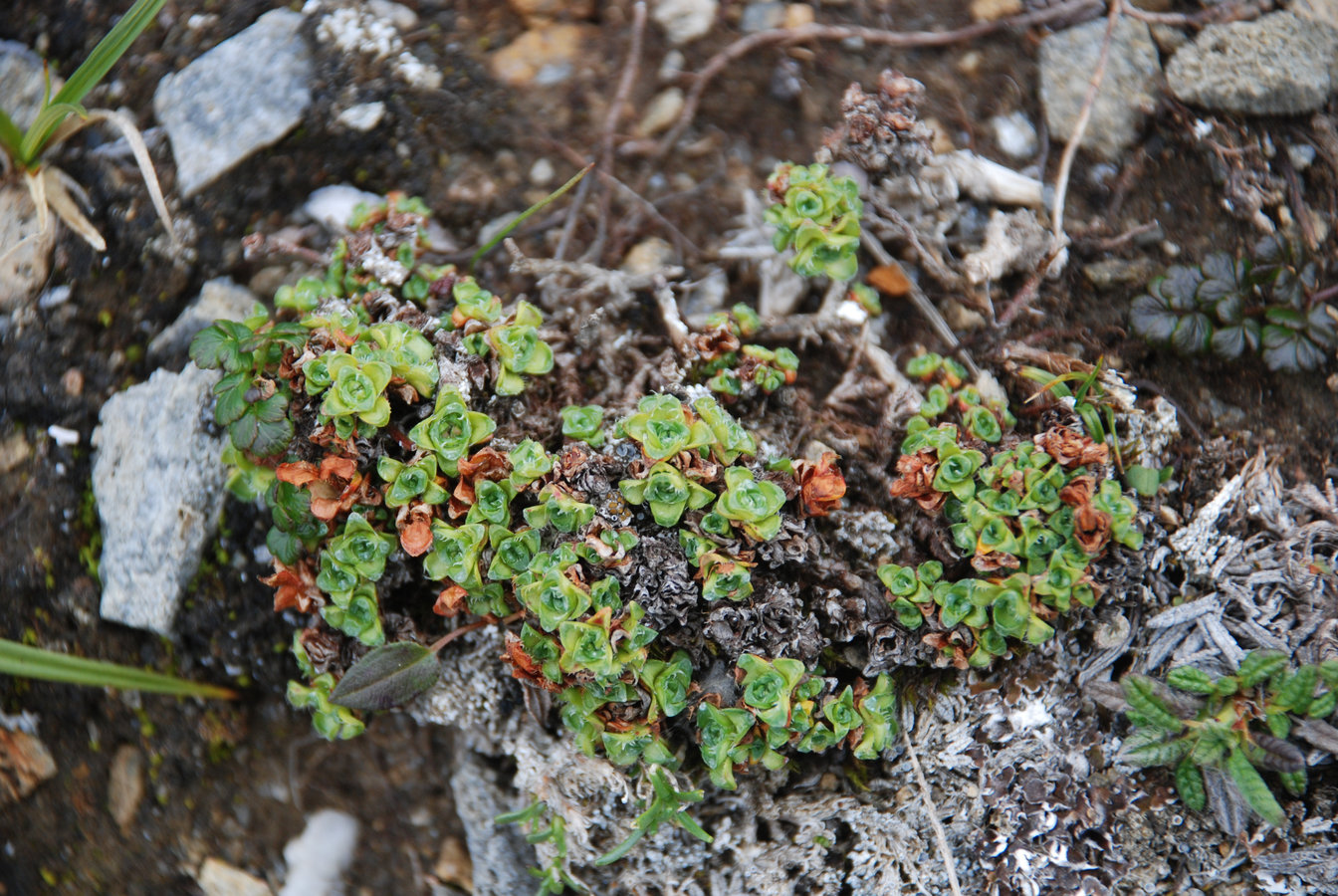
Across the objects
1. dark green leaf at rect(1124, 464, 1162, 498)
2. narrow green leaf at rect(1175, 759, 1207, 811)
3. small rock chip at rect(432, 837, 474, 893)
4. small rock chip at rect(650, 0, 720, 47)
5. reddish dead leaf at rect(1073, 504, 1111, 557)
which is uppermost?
small rock chip at rect(650, 0, 720, 47)

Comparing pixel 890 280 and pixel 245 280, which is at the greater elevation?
pixel 245 280

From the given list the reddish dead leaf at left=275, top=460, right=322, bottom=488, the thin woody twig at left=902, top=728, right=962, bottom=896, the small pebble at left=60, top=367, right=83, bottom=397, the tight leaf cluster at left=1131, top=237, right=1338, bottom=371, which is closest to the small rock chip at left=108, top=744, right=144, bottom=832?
the small pebble at left=60, top=367, right=83, bottom=397

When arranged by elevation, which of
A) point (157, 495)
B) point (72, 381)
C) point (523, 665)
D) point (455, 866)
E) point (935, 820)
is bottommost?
point (455, 866)

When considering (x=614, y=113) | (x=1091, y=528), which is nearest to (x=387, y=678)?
(x=1091, y=528)

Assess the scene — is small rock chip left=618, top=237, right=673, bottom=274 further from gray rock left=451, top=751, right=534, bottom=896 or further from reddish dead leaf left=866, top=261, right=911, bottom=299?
gray rock left=451, top=751, right=534, bottom=896

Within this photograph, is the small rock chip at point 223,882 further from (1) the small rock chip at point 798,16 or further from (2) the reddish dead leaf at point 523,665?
(1) the small rock chip at point 798,16

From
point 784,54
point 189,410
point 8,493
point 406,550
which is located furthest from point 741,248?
point 8,493

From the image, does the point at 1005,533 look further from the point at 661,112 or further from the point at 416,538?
the point at 661,112
